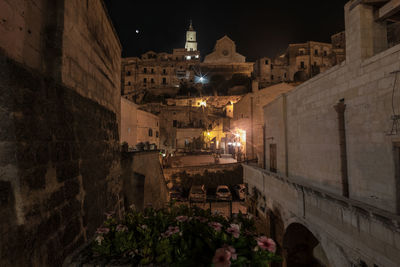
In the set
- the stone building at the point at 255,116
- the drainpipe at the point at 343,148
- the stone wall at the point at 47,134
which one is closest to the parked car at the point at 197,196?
the stone building at the point at 255,116

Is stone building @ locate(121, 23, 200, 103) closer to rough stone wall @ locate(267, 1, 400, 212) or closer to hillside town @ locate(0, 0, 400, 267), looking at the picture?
hillside town @ locate(0, 0, 400, 267)

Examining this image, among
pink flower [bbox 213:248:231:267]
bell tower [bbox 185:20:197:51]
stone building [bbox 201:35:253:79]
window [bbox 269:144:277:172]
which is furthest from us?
bell tower [bbox 185:20:197:51]

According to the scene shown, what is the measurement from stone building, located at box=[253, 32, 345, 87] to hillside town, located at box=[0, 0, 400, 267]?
131ft

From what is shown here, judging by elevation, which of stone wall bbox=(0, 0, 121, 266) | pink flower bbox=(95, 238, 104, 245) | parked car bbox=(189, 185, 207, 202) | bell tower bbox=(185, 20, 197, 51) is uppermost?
bell tower bbox=(185, 20, 197, 51)

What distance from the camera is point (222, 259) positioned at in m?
1.74

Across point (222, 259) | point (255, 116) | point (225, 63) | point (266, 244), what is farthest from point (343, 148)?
point (225, 63)

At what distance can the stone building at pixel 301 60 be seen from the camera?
149 feet

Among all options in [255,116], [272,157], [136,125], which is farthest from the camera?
[136,125]

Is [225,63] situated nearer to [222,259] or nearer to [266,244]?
[266,244]

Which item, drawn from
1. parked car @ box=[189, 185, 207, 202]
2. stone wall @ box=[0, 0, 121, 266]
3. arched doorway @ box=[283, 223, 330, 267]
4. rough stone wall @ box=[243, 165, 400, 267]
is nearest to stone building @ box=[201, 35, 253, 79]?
parked car @ box=[189, 185, 207, 202]

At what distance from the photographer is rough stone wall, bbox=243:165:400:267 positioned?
4.14 meters

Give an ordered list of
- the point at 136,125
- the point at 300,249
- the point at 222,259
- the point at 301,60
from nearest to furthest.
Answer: the point at 222,259 → the point at 300,249 → the point at 136,125 → the point at 301,60

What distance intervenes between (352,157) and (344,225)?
6.57 feet

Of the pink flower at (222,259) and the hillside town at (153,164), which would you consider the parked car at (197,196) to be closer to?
the hillside town at (153,164)
